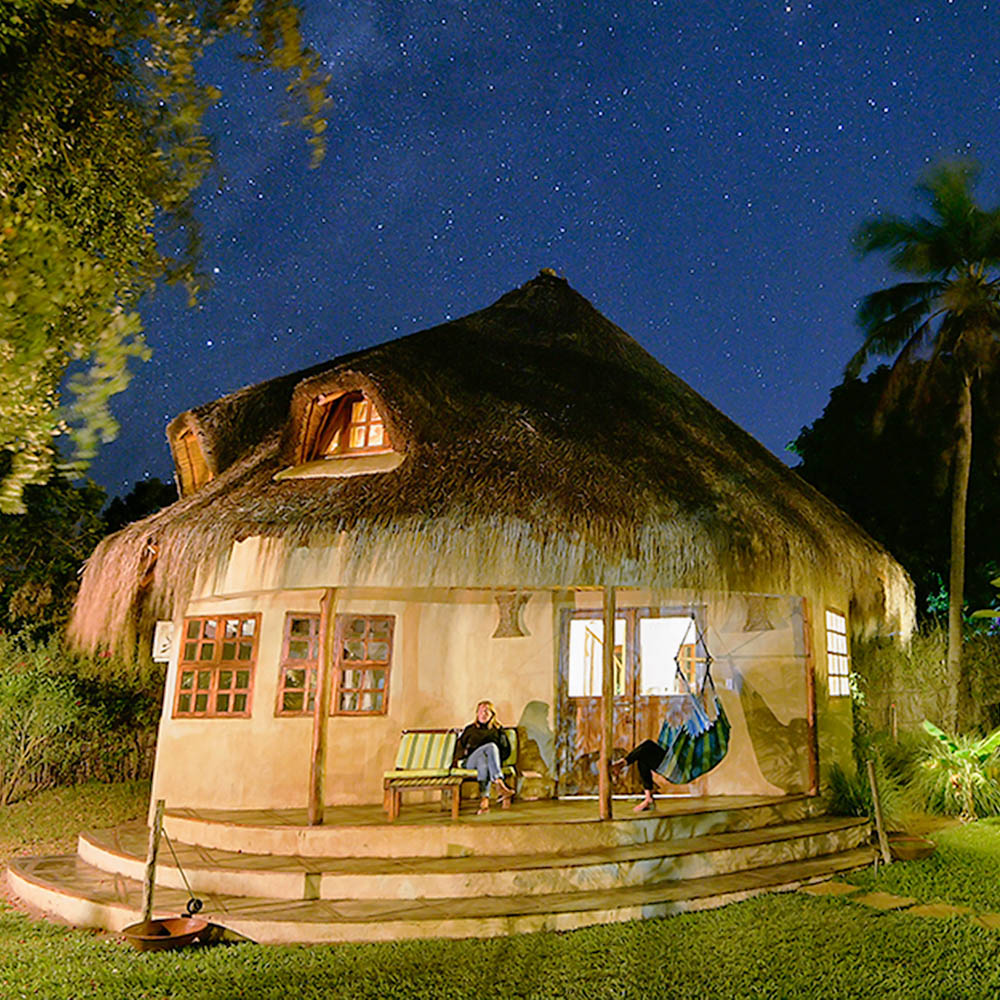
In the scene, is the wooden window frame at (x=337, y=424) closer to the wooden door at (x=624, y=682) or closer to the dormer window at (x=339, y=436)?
the dormer window at (x=339, y=436)

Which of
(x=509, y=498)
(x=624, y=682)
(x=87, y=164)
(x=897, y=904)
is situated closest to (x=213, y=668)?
(x=509, y=498)

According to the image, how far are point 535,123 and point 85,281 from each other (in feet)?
27.2

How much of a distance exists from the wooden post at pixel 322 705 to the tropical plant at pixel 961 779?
738cm

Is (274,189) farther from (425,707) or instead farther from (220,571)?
(425,707)

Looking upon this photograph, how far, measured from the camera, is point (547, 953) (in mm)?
5051

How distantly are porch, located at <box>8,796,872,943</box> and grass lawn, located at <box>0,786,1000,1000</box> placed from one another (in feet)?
0.61

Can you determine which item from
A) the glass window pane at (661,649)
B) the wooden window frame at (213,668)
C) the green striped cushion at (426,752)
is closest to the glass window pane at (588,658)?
the glass window pane at (661,649)

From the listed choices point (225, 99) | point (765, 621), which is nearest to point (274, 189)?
point (225, 99)

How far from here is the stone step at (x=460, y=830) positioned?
21.1 feet

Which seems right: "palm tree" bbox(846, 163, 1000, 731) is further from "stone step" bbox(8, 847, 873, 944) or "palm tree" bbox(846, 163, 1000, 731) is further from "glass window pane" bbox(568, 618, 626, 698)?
"stone step" bbox(8, 847, 873, 944)

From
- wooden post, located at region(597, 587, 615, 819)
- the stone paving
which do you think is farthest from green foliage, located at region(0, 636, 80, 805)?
the stone paving

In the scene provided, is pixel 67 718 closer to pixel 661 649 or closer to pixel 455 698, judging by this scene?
pixel 455 698

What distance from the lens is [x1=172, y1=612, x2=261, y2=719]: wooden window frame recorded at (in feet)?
28.5

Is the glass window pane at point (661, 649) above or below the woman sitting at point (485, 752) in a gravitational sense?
above
